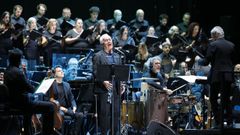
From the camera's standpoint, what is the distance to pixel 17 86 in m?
9.88

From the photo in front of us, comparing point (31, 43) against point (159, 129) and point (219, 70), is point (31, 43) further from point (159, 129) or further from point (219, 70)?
point (159, 129)

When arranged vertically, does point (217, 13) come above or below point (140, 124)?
above

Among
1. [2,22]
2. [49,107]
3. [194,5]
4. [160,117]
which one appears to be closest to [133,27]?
[194,5]

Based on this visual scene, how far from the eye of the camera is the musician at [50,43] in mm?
15008

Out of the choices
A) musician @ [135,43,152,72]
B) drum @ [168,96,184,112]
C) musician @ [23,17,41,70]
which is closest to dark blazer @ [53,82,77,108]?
drum @ [168,96,184,112]

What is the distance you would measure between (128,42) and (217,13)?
11.3ft

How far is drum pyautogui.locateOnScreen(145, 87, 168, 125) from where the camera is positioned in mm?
12219

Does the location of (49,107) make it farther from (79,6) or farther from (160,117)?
(79,6)

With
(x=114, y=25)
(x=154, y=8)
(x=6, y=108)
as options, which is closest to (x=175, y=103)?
(x=6, y=108)

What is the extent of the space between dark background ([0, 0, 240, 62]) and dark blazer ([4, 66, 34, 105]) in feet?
27.6

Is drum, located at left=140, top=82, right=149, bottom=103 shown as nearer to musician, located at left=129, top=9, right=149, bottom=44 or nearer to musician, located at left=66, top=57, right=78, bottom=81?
musician, located at left=66, top=57, right=78, bottom=81

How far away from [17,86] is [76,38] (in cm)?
530

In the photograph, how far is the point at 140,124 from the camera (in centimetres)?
1255

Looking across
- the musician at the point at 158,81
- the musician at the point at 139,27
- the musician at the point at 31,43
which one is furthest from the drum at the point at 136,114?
the musician at the point at 139,27
